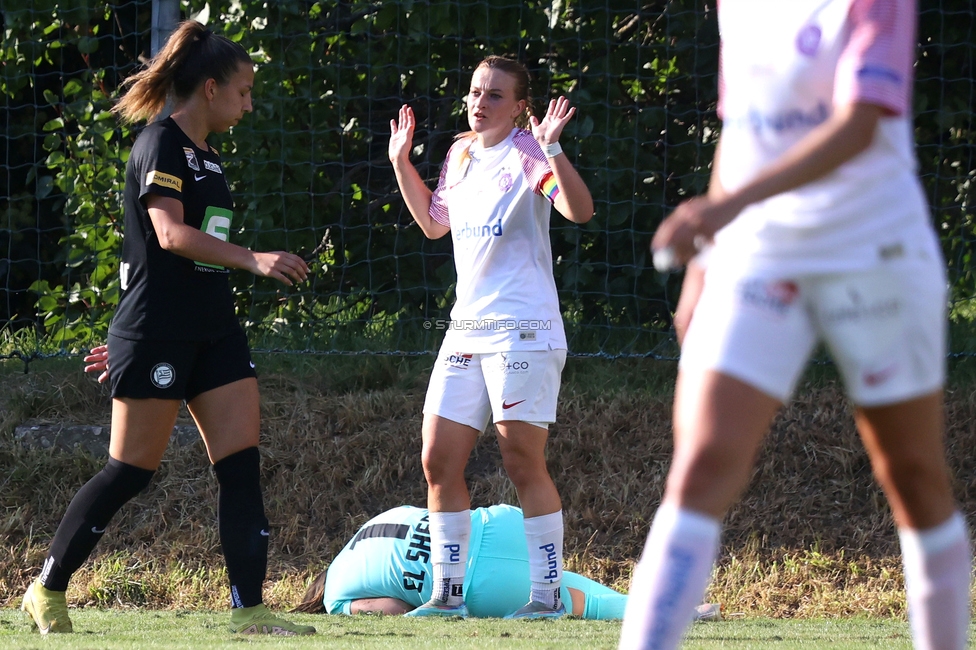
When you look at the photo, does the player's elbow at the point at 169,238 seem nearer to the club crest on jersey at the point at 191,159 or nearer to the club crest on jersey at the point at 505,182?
the club crest on jersey at the point at 191,159

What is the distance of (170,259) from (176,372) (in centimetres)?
35

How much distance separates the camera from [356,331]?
7254mm

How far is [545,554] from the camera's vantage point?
4.44 m

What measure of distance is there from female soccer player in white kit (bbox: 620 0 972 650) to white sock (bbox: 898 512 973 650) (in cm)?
14

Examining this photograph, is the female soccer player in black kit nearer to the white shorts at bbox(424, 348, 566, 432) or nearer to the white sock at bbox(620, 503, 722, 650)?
the white shorts at bbox(424, 348, 566, 432)

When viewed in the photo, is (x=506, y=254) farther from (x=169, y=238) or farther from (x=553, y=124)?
(x=169, y=238)

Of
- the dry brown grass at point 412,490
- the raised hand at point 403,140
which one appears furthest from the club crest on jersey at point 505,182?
the dry brown grass at point 412,490

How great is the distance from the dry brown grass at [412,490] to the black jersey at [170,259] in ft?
6.98

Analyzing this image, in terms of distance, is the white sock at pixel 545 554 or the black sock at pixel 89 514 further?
the white sock at pixel 545 554

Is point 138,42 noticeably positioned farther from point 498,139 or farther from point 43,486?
point 498,139

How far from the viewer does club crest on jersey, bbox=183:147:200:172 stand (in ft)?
12.6

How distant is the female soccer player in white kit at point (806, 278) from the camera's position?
6.41ft

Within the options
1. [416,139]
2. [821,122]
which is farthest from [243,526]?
[416,139]

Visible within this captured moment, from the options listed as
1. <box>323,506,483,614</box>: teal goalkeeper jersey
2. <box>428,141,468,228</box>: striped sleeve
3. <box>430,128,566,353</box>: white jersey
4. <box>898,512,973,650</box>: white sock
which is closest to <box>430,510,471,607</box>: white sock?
<box>323,506,483,614</box>: teal goalkeeper jersey
